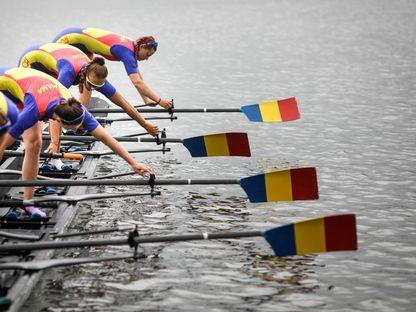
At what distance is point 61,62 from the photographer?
1180 cm

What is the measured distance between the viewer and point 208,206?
12.3 metres

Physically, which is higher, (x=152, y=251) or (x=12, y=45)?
(x=12, y=45)

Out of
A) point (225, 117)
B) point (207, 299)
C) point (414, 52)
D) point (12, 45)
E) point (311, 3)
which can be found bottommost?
point (207, 299)

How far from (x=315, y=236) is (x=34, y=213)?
12.6 ft

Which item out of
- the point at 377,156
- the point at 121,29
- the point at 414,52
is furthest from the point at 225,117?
the point at 121,29

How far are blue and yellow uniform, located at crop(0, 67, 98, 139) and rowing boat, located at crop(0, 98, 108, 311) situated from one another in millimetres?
1270

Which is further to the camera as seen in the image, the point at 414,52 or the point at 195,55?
the point at 195,55

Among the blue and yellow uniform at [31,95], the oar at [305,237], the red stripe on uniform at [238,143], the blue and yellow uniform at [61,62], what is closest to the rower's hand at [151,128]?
the blue and yellow uniform at [61,62]

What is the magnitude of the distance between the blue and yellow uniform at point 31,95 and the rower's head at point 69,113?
149 millimetres

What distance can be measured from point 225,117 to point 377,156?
6151mm

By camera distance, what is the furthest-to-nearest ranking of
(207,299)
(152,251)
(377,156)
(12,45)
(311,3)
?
(311,3) < (12,45) < (377,156) < (152,251) < (207,299)

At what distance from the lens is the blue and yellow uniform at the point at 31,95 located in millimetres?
9117

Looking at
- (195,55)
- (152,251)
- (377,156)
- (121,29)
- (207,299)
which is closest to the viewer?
(207,299)

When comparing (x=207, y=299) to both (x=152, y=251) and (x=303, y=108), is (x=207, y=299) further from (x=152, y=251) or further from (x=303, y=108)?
(x=303, y=108)
